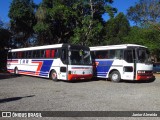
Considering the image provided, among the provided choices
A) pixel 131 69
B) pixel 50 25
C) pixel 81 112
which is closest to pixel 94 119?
pixel 81 112

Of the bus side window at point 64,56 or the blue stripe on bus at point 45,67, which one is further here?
the blue stripe on bus at point 45,67

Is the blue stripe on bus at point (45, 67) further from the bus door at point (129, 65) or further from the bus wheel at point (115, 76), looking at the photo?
the bus door at point (129, 65)

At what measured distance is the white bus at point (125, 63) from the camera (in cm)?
1905

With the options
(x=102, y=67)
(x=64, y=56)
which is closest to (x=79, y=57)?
(x=64, y=56)

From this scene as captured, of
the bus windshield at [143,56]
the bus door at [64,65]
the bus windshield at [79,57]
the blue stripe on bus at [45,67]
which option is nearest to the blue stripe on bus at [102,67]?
the bus windshield at [79,57]

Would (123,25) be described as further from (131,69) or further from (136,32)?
(131,69)

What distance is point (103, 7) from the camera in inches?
1308

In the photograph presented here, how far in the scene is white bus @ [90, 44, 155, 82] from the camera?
1905 centimetres

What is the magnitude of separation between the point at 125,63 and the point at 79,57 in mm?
3169

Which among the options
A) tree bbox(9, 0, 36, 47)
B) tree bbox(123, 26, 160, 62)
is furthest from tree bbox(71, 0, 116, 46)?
tree bbox(9, 0, 36, 47)

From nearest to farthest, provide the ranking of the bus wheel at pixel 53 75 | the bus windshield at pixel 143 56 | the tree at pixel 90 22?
the bus windshield at pixel 143 56 < the bus wheel at pixel 53 75 < the tree at pixel 90 22

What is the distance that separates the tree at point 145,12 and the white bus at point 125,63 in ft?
47.1

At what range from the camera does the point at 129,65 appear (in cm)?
1908

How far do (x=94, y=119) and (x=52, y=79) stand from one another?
1273 centimetres
